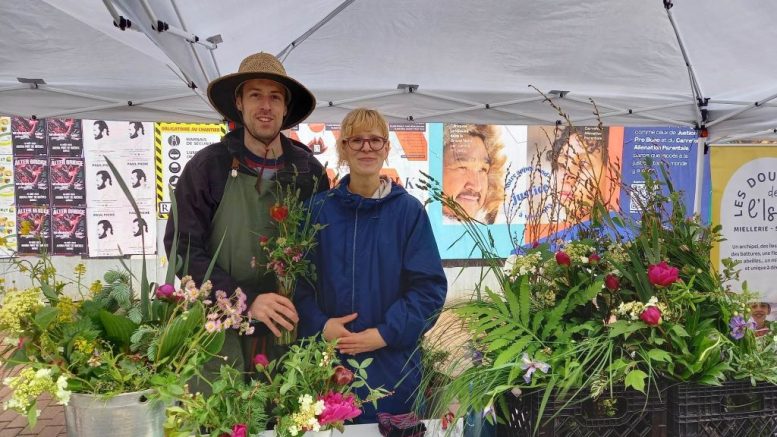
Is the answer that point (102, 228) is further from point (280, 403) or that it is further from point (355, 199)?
point (280, 403)

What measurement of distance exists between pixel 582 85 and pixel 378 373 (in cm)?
242

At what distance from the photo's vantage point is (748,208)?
3955mm

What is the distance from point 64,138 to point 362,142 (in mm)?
5469

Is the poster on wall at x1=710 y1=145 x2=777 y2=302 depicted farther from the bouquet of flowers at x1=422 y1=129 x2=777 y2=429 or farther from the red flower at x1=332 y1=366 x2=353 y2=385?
the red flower at x1=332 y1=366 x2=353 y2=385

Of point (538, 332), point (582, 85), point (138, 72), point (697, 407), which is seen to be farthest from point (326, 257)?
point (582, 85)

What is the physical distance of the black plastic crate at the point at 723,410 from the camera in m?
1.02

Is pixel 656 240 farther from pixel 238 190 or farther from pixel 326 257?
pixel 238 190

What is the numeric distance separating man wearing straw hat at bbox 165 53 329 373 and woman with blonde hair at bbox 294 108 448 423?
16 centimetres

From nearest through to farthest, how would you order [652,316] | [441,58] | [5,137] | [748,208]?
[652,316], [441,58], [748,208], [5,137]

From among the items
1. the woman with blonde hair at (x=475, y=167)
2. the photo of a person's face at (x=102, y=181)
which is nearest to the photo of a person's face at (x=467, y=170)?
the woman with blonde hair at (x=475, y=167)

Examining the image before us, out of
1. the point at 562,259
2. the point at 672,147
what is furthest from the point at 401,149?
the point at 562,259

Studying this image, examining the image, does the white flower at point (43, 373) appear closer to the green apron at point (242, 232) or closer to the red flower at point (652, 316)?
the green apron at point (242, 232)

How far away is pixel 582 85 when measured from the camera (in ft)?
10.7

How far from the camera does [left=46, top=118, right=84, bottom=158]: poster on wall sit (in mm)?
5777
